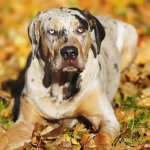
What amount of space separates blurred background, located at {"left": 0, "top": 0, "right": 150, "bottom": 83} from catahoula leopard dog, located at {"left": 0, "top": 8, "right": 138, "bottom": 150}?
83.0 inches

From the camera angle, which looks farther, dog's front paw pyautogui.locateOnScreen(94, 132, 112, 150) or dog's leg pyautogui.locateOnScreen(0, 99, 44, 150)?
dog's leg pyautogui.locateOnScreen(0, 99, 44, 150)

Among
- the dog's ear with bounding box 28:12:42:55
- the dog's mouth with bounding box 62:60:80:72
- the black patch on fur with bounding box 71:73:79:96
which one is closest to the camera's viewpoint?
the dog's mouth with bounding box 62:60:80:72

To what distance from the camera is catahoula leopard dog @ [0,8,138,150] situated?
19.4 feet

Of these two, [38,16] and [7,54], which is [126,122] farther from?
[7,54]

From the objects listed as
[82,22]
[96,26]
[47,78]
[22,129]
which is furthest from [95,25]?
[22,129]

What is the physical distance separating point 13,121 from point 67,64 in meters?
1.48

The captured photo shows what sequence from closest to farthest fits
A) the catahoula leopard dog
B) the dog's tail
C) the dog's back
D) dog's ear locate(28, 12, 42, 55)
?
the catahoula leopard dog < dog's ear locate(28, 12, 42, 55) < the dog's back < the dog's tail

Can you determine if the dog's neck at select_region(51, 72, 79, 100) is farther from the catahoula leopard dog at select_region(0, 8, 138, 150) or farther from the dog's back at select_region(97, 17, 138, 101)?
the dog's back at select_region(97, 17, 138, 101)

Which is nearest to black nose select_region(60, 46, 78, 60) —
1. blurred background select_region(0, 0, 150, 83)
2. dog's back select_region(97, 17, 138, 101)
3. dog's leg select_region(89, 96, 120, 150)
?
dog's leg select_region(89, 96, 120, 150)

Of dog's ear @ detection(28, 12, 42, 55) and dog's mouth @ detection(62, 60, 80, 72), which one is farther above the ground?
dog's ear @ detection(28, 12, 42, 55)

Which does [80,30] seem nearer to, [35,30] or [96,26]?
[96,26]

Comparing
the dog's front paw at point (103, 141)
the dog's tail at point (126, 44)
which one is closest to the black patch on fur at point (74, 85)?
the dog's front paw at point (103, 141)

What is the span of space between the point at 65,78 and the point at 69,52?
2.16 feet

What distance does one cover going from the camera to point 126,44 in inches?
313
